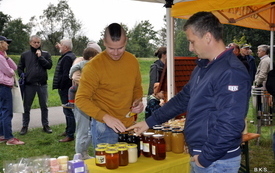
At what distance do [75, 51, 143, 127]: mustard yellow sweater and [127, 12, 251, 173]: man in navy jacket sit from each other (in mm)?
Result: 831

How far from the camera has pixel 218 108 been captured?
1.81 metres

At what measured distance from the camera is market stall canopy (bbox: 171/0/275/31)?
3717mm

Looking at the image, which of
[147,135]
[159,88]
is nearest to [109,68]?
[147,135]

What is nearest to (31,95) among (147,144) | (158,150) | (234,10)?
(234,10)

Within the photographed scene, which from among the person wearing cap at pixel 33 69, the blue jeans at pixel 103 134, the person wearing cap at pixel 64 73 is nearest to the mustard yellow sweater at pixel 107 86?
the blue jeans at pixel 103 134

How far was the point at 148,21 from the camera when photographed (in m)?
21.1

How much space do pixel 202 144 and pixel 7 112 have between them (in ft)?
15.8

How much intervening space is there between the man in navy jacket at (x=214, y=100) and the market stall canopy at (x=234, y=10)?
1.78 m

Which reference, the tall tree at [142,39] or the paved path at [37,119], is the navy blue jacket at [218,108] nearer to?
the paved path at [37,119]

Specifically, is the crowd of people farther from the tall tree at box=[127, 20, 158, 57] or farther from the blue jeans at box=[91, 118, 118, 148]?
the tall tree at box=[127, 20, 158, 57]

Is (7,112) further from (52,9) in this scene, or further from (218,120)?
(52,9)

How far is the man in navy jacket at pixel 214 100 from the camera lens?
1.77 meters

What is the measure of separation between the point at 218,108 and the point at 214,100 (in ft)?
0.18

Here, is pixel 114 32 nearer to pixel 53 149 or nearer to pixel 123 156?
pixel 123 156
